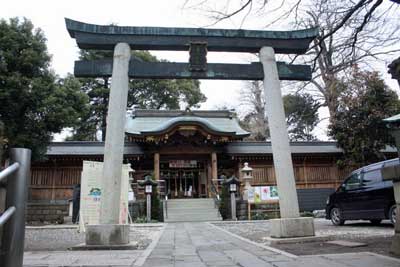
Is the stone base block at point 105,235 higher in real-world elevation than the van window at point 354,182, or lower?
lower

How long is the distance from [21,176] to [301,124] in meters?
32.0

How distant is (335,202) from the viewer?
1073 centimetres

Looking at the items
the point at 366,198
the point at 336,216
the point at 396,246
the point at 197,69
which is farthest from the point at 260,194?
the point at 396,246

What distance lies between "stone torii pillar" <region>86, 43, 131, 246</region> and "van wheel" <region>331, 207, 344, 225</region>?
721 cm

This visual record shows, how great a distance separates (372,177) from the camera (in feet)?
30.7

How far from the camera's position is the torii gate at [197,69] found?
662 centimetres

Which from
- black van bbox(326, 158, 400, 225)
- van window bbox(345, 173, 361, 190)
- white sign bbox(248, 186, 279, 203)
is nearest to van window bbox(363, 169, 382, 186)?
black van bbox(326, 158, 400, 225)

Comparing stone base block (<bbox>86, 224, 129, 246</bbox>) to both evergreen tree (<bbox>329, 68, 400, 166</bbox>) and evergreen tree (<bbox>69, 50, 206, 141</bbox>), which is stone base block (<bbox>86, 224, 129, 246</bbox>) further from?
evergreen tree (<bbox>69, 50, 206, 141</bbox>)

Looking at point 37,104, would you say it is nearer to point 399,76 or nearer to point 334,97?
point 399,76

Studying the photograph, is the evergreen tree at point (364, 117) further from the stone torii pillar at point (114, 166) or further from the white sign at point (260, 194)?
the stone torii pillar at point (114, 166)

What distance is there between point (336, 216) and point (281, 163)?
5.10m

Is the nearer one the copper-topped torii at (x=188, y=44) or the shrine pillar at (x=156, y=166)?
the copper-topped torii at (x=188, y=44)

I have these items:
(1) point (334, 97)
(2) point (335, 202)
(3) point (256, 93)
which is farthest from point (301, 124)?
(2) point (335, 202)

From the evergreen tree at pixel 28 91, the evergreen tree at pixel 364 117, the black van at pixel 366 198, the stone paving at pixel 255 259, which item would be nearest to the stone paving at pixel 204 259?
the stone paving at pixel 255 259
